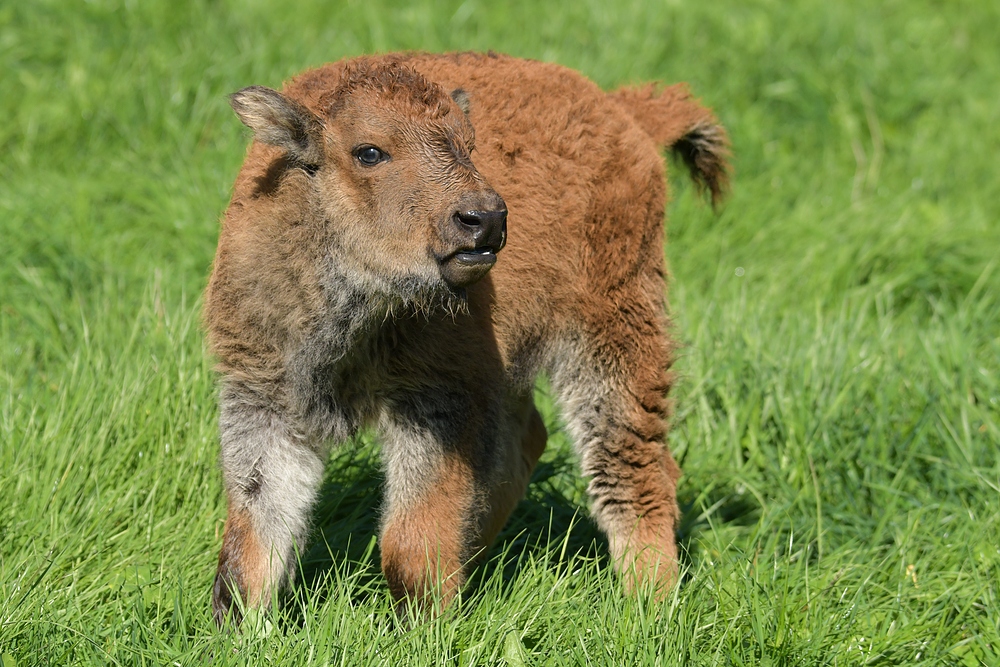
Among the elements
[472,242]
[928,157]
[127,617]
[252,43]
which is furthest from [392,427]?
[928,157]

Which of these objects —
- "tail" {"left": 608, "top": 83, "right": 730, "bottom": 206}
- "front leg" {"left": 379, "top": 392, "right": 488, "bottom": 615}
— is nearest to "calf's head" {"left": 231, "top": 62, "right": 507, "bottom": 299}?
"front leg" {"left": 379, "top": 392, "right": 488, "bottom": 615}

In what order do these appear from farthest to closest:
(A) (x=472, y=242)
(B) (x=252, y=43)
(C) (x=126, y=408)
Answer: (B) (x=252, y=43), (C) (x=126, y=408), (A) (x=472, y=242)

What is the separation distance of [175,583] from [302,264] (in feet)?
4.21

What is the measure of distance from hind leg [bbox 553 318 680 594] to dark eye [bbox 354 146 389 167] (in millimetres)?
1411

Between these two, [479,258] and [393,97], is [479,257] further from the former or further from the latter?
[393,97]

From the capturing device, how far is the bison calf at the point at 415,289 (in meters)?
4.19

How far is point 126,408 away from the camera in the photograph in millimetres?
5191

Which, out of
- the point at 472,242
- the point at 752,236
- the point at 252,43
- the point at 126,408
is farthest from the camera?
the point at 252,43

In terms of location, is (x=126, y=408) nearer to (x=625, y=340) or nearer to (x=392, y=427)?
(x=392, y=427)

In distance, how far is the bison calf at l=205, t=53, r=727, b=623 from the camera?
419 cm

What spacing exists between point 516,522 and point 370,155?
2099 millimetres

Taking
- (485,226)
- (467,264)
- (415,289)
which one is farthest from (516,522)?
(485,226)

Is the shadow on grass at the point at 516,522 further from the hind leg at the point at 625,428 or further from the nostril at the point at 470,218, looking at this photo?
the nostril at the point at 470,218

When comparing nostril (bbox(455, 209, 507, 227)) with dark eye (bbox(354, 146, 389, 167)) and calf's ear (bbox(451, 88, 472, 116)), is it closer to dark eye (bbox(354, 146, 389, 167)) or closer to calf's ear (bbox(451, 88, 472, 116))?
dark eye (bbox(354, 146, 389, 167))
